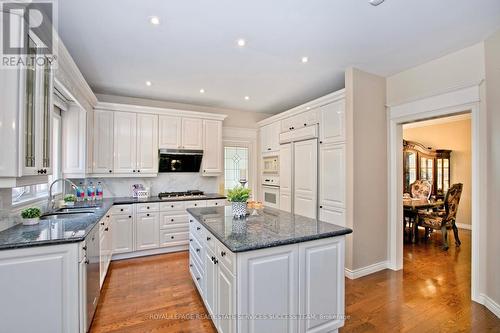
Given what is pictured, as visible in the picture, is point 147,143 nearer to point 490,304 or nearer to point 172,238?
point 172,238

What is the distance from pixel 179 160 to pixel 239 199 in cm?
242

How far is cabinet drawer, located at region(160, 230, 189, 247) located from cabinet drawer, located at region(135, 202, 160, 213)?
0.40 meters

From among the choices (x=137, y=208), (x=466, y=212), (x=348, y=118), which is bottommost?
(x=466, y=212)

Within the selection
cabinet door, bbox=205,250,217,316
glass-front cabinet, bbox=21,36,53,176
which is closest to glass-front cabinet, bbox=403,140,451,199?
cabinet door, bbox=205,250,217,316

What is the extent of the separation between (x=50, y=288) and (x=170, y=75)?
107 inches

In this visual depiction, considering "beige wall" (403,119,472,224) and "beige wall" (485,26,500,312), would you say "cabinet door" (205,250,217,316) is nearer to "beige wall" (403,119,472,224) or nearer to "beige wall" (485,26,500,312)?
"beige wall" (485,26,500,312)

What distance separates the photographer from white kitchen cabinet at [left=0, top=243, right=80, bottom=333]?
1531 mm

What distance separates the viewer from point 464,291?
2.63 meters

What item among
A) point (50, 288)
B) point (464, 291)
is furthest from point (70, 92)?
point (464, 291)

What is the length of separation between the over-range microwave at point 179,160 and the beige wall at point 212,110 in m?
1.00

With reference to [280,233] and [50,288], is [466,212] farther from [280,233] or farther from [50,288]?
[50,288]

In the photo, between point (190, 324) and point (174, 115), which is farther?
point (174, 115)

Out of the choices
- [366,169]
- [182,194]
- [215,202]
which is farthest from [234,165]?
[366,169]

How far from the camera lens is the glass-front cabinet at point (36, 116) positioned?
1.60 metres
